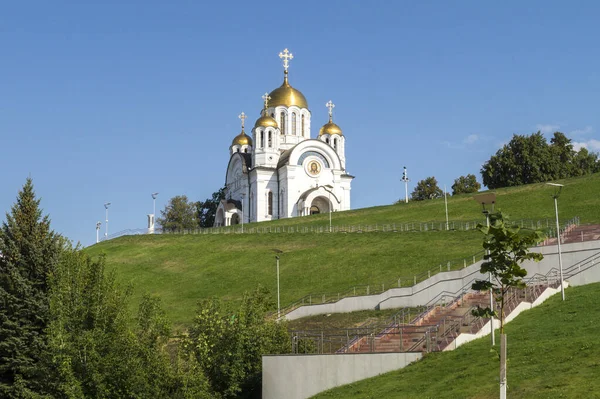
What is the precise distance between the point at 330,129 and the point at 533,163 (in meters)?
26.9

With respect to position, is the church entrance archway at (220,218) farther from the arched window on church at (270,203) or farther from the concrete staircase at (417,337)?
the concrete staircase at (417,337)

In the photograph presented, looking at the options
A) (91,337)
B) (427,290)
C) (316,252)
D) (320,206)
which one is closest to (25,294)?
(91,337)

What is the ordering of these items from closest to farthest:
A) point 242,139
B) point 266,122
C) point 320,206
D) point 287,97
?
point 320,206 → point 266,122 → point 287,97 → point 242,139

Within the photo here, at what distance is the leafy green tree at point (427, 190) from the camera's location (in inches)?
4218

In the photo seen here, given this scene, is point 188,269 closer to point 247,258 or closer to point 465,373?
point 247,258

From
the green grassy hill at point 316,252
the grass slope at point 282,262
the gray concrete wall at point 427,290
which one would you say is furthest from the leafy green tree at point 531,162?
the gray concrete wall at point 427,290

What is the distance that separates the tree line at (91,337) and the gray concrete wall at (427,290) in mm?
10468

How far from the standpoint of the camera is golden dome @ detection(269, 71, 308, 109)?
352 feet

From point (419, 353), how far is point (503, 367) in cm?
986

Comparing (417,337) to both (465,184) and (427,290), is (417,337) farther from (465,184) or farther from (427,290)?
(465,184)

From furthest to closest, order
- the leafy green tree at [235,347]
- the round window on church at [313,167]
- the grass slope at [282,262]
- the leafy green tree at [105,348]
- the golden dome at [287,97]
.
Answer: the golden dome at [287,97]
the round window on church at [313,167]
the grass slope at [282,262]
the leafy green tree at [235,347]
the leafy green tree at [105,348]

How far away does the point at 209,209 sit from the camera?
118938 mm

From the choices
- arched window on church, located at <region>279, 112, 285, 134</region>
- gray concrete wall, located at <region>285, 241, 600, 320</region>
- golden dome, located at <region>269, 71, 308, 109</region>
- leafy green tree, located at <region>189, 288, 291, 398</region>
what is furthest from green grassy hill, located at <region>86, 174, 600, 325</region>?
Result: golden dome, located at <region>269, 71, 308, 109</region>

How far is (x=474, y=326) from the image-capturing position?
29.4m
